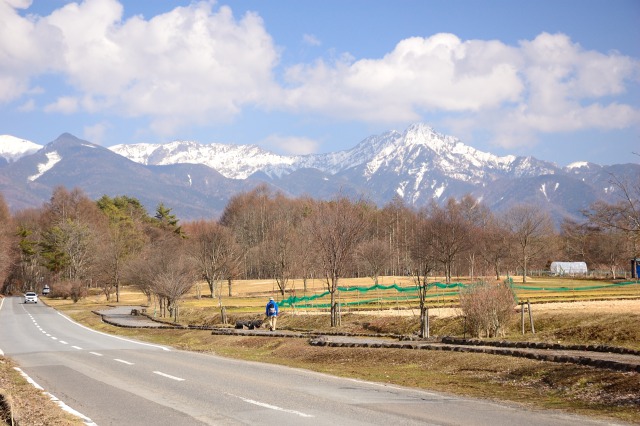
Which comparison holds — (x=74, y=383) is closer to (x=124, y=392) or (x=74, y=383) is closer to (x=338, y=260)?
(x=124, y=392)

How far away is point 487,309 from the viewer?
28.0 metres

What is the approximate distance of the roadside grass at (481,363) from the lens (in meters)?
14.2

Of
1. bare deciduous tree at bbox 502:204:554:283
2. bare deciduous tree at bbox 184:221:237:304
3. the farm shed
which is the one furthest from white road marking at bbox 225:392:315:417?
the farm shed

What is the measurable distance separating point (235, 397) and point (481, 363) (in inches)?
327

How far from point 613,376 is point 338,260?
2706 centimetres

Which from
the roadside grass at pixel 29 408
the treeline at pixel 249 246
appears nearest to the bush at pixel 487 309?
the roadside grass at pixel 29 408

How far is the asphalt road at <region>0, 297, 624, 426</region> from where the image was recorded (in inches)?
466

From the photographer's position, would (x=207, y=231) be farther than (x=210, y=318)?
Yes

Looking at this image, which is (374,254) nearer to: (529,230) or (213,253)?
(213,253)

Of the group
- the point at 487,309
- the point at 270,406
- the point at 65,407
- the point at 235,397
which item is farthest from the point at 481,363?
the point at 65,407

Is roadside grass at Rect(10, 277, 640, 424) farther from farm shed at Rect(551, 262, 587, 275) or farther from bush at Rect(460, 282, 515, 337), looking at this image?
farm shed at Rect(551, 262, 587, 275)

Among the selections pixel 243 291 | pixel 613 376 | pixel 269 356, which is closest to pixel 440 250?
pixel 243 291

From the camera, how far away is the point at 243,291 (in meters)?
101

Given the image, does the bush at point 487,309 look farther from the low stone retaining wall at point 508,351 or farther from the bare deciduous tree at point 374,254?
the bare deciduous tree at point 374,254
